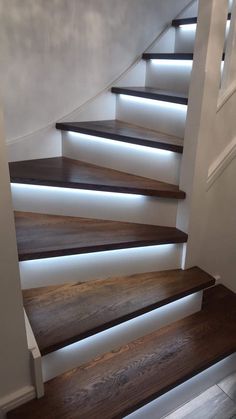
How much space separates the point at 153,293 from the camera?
1.56m

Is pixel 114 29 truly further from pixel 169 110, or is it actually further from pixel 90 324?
pixel 90 324

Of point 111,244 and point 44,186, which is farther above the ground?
point 44,186

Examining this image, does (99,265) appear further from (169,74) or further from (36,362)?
(169,74)

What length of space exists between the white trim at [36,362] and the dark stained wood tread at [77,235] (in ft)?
1.06

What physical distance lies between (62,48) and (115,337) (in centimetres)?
168

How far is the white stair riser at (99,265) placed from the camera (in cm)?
147

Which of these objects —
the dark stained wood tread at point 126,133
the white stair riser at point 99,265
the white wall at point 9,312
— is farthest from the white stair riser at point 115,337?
the dark stained wood tread at point 126,133

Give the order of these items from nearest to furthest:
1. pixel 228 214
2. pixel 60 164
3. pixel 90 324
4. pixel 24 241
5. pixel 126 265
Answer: pixel 90 324 < pixel 24 241 < pixel 126 265 < pixel 228 214 < pixel 60 164

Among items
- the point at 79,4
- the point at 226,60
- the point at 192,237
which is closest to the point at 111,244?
the point at 192,237

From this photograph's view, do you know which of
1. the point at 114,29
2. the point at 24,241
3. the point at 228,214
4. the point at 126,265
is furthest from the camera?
the point at 114,29

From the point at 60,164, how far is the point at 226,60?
42.2 inches

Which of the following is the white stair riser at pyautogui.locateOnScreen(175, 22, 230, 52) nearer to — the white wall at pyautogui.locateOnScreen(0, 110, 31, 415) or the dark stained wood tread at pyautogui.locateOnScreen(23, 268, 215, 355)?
the dark stained wood tread at pyautogui.locateOnScreen(23, 268, 215, 355)

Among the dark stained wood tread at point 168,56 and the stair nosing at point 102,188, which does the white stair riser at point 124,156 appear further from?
the dark stained wood tread at point 168,56

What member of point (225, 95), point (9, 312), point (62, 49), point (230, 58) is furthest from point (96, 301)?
point (62, 49)
